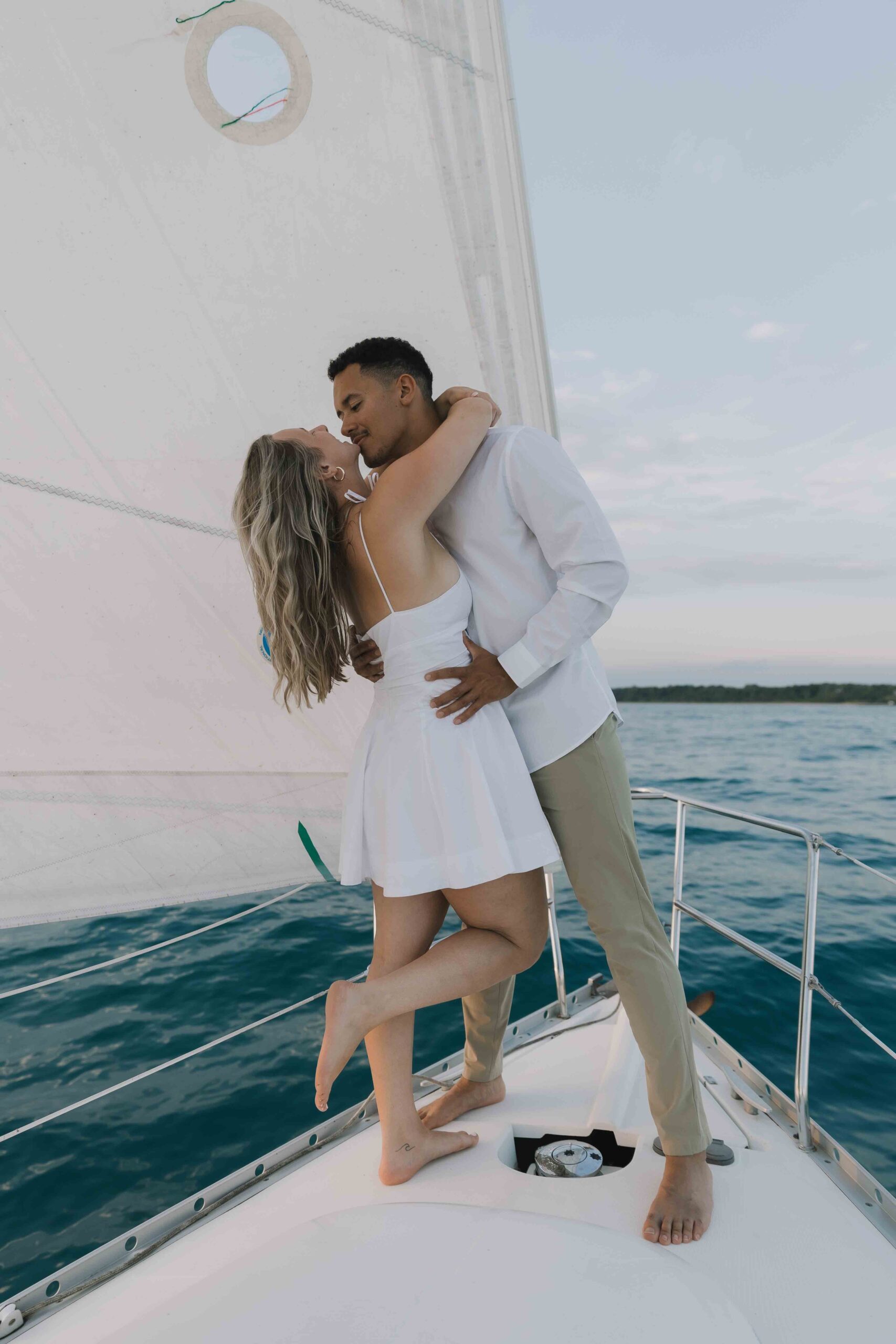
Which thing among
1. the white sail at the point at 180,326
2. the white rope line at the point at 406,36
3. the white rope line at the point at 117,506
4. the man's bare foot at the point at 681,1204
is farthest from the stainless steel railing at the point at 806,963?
the white rope line at the point at 406,36

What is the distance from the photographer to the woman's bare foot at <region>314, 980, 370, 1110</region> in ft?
3.57

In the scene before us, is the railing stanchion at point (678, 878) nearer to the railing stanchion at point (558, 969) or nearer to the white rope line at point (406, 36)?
the railing stanchion at point (558, 969)

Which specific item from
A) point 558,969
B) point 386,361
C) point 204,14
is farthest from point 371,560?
point 558,969

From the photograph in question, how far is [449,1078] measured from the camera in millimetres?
1604

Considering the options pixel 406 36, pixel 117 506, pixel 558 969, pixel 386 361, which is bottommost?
pixel 558 969

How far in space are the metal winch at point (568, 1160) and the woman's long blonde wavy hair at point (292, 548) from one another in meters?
0.89

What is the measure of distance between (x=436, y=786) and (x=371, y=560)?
0.38 meters

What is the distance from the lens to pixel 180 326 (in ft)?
4.21

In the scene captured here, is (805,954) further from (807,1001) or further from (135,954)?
(135,954)

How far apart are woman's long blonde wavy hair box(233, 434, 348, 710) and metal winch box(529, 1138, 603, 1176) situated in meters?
0.89

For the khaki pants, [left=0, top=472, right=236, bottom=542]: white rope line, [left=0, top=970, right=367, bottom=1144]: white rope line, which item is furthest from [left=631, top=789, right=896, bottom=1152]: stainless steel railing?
[left=0, top=472, right=236, bottom=542]: white rope line

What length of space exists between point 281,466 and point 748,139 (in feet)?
10.0

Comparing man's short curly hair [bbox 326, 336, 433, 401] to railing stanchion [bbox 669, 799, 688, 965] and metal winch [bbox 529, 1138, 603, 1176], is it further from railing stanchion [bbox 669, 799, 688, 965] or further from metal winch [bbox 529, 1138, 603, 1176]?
metal winch [bbox 529, 1138, 603, 1176]

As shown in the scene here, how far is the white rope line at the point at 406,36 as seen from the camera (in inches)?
49.5
